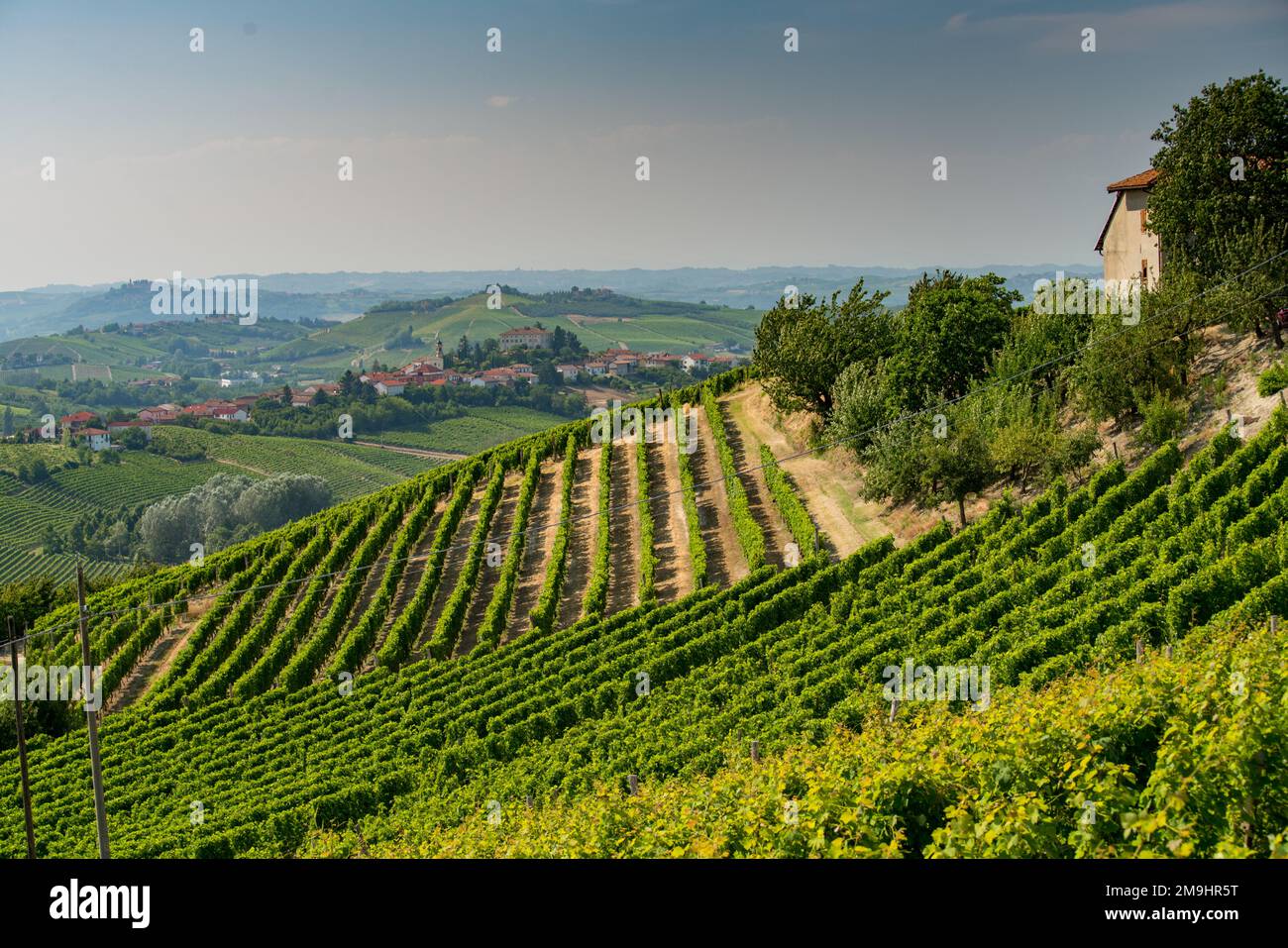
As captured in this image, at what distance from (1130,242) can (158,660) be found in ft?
120

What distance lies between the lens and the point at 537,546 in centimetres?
3703

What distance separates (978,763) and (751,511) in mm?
25364

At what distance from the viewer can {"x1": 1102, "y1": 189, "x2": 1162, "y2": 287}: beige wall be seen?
35.7m

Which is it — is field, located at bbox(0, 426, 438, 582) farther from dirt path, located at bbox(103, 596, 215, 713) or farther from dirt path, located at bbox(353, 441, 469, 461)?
dirt path, located at bbox(103, 596, 215, 713)

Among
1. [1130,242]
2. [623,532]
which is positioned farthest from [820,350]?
[1130,242]

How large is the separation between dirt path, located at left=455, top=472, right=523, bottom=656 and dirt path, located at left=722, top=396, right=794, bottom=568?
8.68m

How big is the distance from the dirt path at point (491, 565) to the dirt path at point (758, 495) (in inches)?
342

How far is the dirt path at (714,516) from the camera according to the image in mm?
31297

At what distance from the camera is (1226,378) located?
91.0 ft

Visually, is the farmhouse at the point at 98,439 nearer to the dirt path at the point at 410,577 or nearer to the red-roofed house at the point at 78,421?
the red-roofed house at the point at 78,421

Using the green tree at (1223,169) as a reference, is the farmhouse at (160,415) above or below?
below

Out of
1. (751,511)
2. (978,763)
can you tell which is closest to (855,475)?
(751,511)

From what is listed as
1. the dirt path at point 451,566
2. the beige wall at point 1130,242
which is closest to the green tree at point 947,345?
the beige wall at point 1130,242
